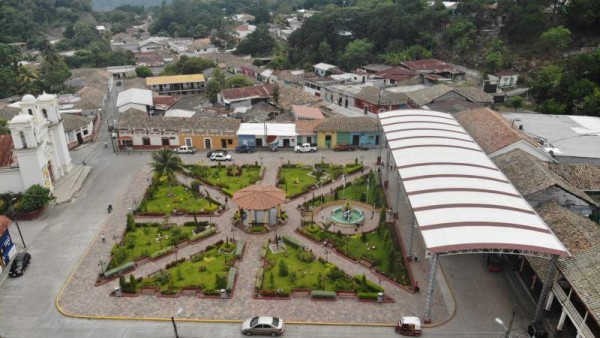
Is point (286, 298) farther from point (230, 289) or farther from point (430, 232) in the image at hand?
point (430, 232)

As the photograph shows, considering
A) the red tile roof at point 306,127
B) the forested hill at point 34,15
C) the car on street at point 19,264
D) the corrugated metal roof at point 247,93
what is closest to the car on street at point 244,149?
the red tile roof at point 306,127

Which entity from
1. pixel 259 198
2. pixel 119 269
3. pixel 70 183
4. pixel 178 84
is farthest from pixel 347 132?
pixel 178 84

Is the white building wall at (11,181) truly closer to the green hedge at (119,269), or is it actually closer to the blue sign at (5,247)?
the blue sign at (5,247)

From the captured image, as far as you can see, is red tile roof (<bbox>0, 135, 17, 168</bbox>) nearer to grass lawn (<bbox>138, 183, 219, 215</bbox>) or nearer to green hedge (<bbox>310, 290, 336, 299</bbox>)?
grass lawn (<bbox>138, 183, 219, 215</bbox>)

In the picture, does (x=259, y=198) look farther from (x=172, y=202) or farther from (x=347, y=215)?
(x=172, y=202)

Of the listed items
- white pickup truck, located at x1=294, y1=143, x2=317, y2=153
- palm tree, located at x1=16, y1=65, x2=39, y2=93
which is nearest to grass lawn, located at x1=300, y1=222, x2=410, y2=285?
white pickup truck, located at x1=294, y1=143, x2=317, y2=153

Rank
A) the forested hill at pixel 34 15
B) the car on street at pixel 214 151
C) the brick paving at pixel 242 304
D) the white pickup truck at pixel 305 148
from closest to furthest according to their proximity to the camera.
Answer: the brick paving at pixel 242 304 < the car on street at pixel 214 151 < the white pickup truck at pixel 305 148 < the forested hill at pixel 34 15
